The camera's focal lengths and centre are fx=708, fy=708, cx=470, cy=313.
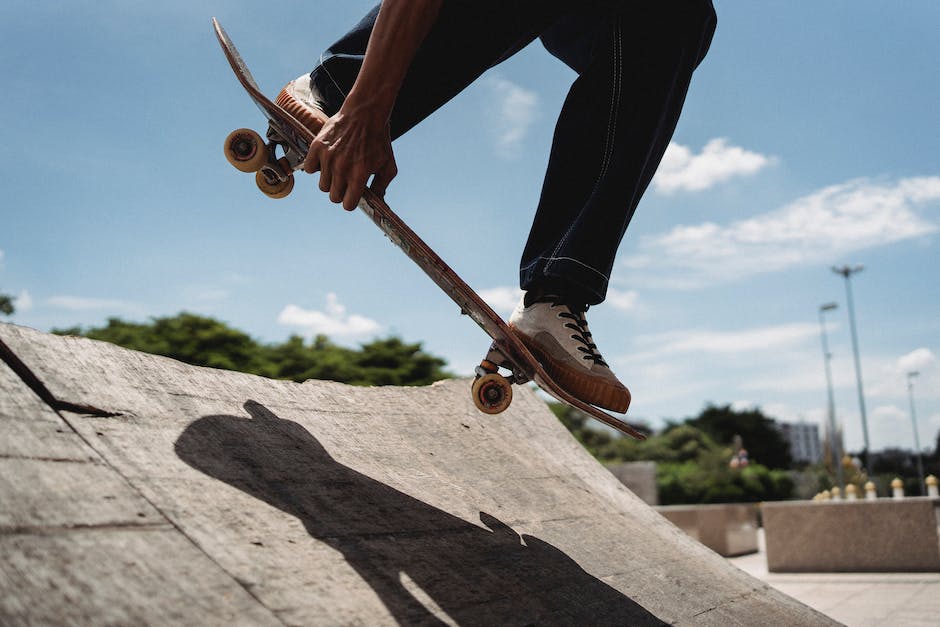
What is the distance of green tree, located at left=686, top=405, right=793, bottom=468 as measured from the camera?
6219 centimetres

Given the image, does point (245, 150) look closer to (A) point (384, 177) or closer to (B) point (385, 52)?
(A) point (384, 177)

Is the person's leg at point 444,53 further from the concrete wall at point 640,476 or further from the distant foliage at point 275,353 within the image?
the distant foliage at point 275,353

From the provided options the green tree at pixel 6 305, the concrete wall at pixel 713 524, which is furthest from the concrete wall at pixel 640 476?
the green tree at pixel 6 305

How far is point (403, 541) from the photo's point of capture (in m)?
1.74

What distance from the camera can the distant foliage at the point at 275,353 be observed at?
773 inches

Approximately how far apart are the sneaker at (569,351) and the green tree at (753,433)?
64875 millimetres

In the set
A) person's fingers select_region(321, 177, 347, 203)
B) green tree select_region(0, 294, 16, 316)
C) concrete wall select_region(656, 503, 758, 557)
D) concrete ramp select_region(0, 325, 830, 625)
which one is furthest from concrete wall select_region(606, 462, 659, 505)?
green tree select_region(0, 294, 16, 316)

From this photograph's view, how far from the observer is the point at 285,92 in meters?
2.39

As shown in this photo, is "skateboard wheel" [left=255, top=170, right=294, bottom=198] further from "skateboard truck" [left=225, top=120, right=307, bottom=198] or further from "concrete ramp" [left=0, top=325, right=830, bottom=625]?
"concrete ramp" [left=0, top=325, right=830, bottom=625]

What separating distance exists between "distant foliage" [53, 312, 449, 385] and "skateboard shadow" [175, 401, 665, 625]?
17.0 metres

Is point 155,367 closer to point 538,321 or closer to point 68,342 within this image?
point 68,342

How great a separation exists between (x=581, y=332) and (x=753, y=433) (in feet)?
217

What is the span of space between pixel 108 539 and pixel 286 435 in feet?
2.88

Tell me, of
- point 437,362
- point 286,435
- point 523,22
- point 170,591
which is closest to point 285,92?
point 523,22
